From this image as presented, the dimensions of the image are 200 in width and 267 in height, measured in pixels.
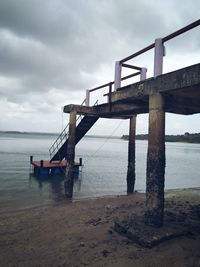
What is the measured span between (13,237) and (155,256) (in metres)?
4.86

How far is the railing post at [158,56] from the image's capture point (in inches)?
271

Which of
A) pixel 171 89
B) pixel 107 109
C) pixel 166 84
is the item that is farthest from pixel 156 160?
pixel 107 109

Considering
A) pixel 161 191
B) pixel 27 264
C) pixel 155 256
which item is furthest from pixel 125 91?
pixel 27 264

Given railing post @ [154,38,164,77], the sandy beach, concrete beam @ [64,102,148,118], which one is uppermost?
railing post @ [154,38,164,77]

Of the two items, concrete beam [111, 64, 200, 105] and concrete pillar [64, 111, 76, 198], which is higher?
concrete beam [111, 64, 200, 105]

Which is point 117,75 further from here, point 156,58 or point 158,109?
point 158,109

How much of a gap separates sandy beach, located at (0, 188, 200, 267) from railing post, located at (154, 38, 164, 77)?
486cm

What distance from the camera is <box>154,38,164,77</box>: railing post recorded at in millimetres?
6895

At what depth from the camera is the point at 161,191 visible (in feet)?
22.7

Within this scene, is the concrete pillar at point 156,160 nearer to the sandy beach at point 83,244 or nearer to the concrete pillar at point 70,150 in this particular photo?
the sandy beach at point 83,244

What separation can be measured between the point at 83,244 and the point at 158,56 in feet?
19.7

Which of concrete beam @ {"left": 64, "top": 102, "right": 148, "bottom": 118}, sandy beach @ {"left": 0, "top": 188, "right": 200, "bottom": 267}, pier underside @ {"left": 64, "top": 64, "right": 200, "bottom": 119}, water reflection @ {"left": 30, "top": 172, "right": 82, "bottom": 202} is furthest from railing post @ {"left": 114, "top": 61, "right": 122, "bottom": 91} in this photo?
water reflection @ {"left": 30, "top": 172, "right": 82, "bottom": 202}

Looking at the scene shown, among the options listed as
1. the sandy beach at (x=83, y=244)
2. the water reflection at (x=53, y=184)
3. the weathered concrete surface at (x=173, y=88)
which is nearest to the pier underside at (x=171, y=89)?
the weathered concrete surface at (x=173, y=88)

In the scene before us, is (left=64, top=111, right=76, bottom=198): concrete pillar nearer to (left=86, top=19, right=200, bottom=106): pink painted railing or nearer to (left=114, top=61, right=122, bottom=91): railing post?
(left=86, top=19, right=200, bottom=106): pink painted railing
